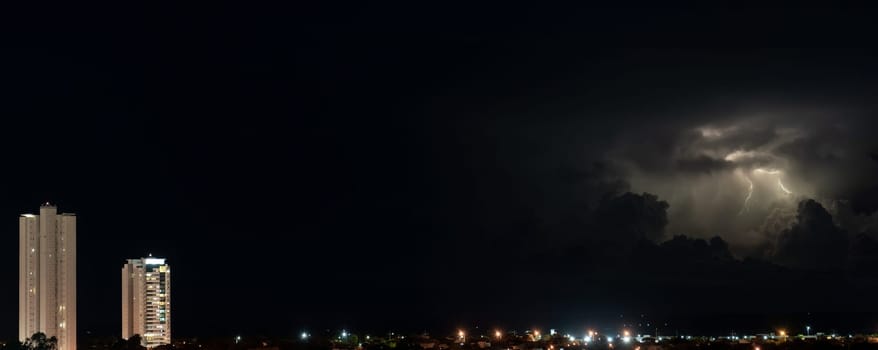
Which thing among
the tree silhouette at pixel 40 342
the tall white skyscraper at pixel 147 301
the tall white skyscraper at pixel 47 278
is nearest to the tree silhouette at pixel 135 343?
the tall white skyscraper at pixel 147 301

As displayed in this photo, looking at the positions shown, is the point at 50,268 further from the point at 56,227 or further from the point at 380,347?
the point at 380,347

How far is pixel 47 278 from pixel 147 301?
133 ft

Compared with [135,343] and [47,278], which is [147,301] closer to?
[135,343]

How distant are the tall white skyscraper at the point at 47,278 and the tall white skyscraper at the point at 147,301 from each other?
3315 cm

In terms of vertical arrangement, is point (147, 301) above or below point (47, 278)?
below

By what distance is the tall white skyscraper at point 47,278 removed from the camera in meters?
103

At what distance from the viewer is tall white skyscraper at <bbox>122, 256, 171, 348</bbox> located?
460ft

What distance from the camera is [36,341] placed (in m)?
101

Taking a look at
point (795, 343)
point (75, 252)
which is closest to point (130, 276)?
point (75, 252)

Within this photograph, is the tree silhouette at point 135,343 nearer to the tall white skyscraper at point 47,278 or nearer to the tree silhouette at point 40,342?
the tall white skyscraper at point 47,278

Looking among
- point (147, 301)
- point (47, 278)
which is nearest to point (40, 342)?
point (47, 278)

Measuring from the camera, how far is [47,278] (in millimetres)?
103000

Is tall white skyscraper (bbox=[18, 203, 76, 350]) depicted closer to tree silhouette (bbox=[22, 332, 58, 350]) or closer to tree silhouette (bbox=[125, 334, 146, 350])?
tree silhouette (bbox=[22, 332, 58, 350])

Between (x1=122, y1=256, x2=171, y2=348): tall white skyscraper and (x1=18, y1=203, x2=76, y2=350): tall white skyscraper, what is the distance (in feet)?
109
